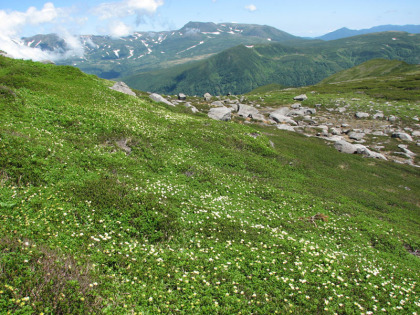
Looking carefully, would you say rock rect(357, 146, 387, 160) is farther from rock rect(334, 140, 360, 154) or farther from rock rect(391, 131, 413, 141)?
rock rect(391, 131, 413, 141)

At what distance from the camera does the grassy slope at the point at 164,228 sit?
7.41 metres

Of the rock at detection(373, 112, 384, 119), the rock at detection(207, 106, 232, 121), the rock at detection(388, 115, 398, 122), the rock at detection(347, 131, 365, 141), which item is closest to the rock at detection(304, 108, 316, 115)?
the rock at detection(373, 112, 384, 119)

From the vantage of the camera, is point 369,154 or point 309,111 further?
point 309,111

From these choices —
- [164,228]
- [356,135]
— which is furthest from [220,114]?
[164,228]

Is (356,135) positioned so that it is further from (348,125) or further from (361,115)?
(361,115)

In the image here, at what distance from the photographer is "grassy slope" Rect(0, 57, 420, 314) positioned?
7406mm

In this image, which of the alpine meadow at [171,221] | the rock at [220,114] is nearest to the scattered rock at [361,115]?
the rock at [220,114]

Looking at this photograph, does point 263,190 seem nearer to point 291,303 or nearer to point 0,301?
point 291,303

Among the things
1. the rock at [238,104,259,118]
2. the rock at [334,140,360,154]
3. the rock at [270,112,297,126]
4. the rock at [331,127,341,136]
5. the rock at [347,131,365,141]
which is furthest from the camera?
the rock at [238,104,259,118]

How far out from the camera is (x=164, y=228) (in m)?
11.5

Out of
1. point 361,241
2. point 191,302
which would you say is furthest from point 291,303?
point 361,241

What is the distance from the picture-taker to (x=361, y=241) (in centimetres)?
1530

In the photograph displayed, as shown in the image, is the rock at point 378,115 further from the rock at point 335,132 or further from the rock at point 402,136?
the rock at point 335,132

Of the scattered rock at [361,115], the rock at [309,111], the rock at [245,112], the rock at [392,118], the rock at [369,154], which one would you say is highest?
the rock at [245,112]
